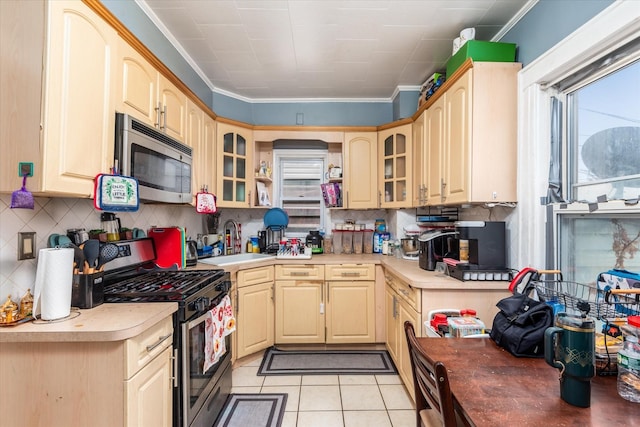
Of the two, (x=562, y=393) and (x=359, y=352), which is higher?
(x=562, y=393)

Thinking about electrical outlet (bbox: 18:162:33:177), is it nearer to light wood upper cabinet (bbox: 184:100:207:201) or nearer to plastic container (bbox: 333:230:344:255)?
light wood upper cabinet (bbox: 184:100:207:201)

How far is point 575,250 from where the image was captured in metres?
1.68

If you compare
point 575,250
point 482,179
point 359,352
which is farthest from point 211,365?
point 575,250

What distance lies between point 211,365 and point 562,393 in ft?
5.46

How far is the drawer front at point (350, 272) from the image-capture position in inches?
113

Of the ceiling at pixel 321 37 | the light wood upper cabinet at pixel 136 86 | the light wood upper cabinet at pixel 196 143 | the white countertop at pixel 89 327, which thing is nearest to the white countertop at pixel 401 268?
the light wood upper cabinet at pixel 196 143

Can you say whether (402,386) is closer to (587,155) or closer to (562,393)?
(562,393)

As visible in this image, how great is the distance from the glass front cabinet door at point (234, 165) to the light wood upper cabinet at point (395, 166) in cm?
139

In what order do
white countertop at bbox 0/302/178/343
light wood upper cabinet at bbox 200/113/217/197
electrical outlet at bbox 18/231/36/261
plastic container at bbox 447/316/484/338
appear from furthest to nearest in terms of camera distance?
light wood upper cabinet at bbox 200/113/217/197, plastic container at bbox 447/316/484/338, electrical outlet at bbox 18/231/36/261, white countertop at bbox 0/302/178/343

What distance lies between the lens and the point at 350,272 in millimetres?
2863

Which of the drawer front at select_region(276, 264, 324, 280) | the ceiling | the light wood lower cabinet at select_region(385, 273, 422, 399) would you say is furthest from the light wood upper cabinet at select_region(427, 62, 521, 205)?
the drawer front at select_region(276, 264, 324, 280)

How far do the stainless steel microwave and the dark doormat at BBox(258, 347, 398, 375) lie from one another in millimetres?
1590

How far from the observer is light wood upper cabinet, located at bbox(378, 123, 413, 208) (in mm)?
2965

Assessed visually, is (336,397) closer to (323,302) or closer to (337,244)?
(323,302)
